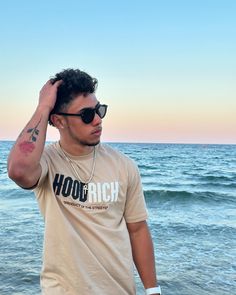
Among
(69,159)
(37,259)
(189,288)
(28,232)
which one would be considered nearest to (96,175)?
(69,159)

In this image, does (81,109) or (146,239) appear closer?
(81,109)

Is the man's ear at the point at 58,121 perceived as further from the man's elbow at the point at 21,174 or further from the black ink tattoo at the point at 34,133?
the man's elbow at the point at 21,174

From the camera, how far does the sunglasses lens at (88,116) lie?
8.87 ft

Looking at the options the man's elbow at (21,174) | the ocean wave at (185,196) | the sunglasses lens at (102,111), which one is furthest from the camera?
the ocean wave at (185,196)

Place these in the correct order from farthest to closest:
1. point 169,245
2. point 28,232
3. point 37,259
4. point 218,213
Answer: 1. point 218,213
2. point 28,232
3. point 169,245
4. point 37,259

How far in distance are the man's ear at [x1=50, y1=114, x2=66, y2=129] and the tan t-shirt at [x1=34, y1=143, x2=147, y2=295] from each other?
173mm

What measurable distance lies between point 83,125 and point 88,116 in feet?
0.20

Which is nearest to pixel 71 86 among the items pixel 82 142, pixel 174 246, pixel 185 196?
pixel 82 142

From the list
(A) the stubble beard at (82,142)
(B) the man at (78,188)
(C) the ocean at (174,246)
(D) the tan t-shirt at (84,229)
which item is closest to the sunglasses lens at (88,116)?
(B) the man at (78,188)

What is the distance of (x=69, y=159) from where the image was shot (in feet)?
8.98

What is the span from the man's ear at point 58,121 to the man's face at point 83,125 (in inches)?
2.4

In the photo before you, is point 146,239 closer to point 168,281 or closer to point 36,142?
point 36,142

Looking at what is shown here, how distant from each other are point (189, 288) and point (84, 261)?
203 inches

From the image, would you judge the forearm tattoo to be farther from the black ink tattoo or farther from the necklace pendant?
the necklace pendant
